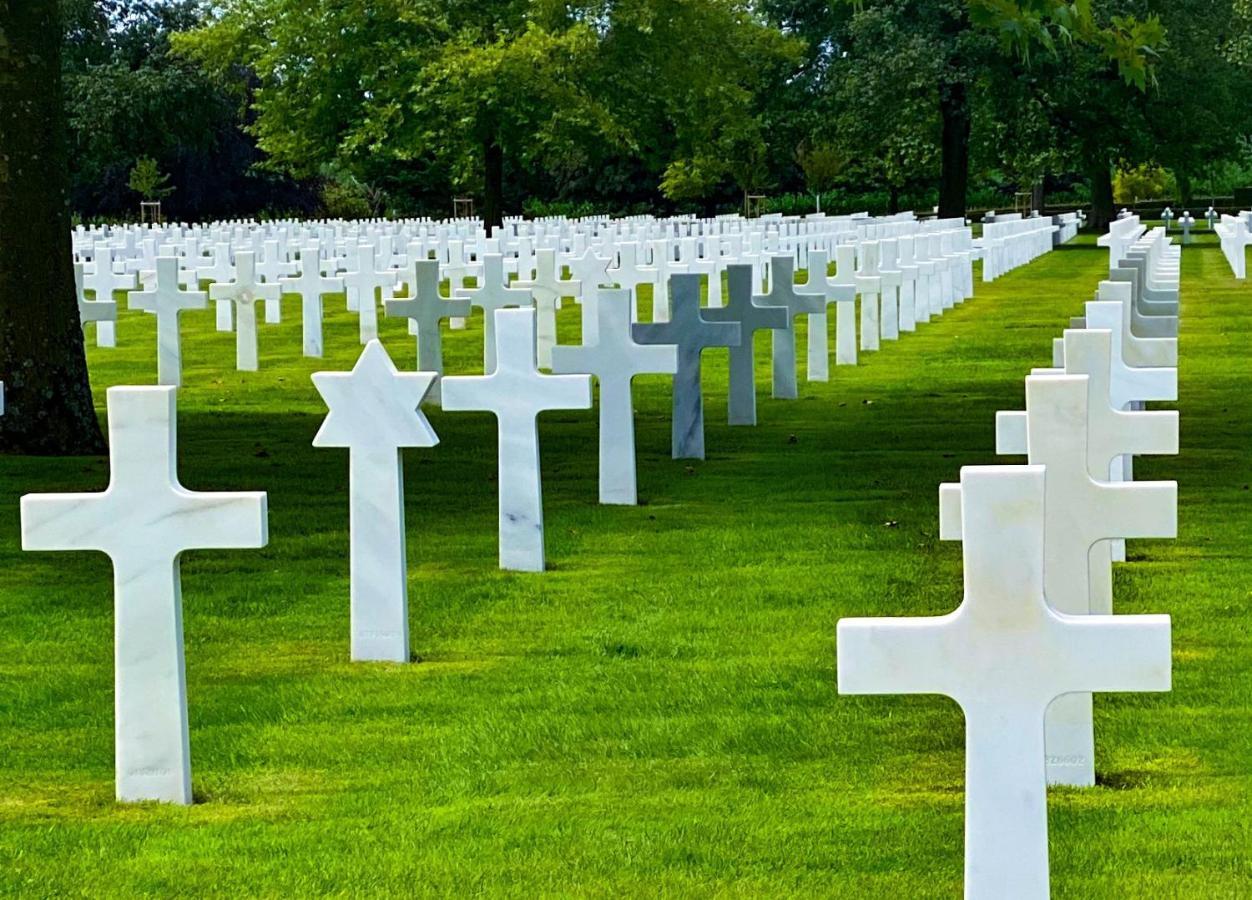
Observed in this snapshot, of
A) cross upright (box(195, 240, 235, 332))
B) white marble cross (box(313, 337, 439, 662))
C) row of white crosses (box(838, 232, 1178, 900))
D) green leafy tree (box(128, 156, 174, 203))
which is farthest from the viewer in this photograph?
green leafy tree (box(128, 156, 174, 203))

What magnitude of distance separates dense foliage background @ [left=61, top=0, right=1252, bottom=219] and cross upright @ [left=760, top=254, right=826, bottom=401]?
1348 cm

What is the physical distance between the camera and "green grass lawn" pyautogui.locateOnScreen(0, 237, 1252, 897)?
5.19 meters

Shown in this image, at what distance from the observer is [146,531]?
5461 millimetres

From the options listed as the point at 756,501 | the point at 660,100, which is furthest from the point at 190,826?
the point at 660,100

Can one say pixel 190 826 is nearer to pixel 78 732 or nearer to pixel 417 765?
pixel 417 765

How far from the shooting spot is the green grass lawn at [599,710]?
5188mm

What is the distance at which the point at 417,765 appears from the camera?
6.08 m

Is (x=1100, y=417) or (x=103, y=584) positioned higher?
(x=1100, y=417)

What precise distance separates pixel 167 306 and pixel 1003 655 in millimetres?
15050

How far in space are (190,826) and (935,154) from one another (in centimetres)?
5259

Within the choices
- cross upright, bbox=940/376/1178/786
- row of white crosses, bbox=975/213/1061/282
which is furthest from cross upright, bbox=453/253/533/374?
row of white crosses, bbox=975/213/1061/282

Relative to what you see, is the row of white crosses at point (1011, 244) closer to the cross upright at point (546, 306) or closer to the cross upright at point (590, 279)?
the cross upright at point (590, 279)

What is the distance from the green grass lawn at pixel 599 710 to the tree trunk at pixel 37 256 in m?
0.52

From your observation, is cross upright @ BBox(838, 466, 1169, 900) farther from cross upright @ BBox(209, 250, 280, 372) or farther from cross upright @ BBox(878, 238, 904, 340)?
cross upright @ BBox(878, 238, 904, 340)
